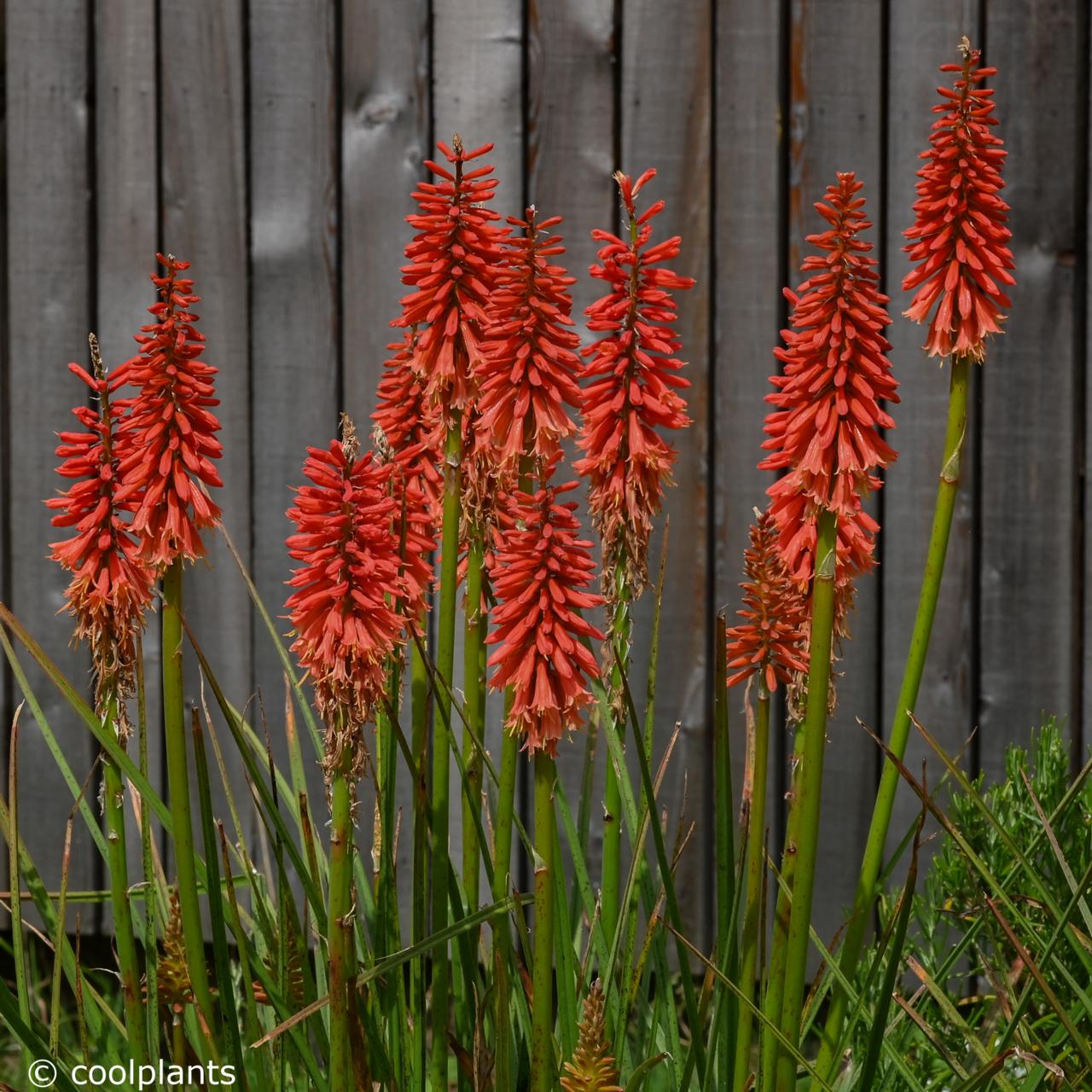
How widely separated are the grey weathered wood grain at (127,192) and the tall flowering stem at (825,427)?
265 centimetres

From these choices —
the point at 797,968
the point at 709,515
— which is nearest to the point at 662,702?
the point at 709,515

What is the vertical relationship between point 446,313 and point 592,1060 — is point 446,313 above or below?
above

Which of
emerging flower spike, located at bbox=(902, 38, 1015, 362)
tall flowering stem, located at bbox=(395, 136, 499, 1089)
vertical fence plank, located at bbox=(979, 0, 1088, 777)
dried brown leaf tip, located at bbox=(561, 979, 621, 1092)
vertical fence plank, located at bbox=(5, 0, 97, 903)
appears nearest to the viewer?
dried brown leaf tip, located at bbox=(561, 979, 621, 1092)

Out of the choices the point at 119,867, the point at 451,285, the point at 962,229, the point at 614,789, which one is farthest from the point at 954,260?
the point at 119,867

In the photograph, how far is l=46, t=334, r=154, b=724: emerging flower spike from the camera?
1.75m

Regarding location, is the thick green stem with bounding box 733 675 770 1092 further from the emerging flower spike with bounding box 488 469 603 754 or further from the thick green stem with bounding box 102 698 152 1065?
the thick green stem with bounding box 102 698 152 1065

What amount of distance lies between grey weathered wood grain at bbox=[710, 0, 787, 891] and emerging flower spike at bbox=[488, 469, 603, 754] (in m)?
2.13

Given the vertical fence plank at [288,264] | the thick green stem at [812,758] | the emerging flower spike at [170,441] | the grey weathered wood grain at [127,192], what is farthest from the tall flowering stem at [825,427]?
the grey weathered wood grain at [127,192]

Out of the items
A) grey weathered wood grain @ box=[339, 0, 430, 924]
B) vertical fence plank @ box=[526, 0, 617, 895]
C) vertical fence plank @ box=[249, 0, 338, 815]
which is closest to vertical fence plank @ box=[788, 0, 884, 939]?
vertical fence plank @ box=[526, 0, 617, 895]

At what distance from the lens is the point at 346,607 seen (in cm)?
164

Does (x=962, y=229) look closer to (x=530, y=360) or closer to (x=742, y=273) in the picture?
(x=530, y=360)

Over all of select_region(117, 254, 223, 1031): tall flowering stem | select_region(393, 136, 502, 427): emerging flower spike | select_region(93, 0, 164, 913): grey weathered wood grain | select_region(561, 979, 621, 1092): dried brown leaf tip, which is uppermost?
select_region(93, 0, 164, 913): grey weathered wood grain

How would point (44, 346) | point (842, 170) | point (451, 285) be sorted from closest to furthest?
point (451, 285) < point (842, 170) < point (44, 346)

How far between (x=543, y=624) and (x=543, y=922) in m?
0.33
